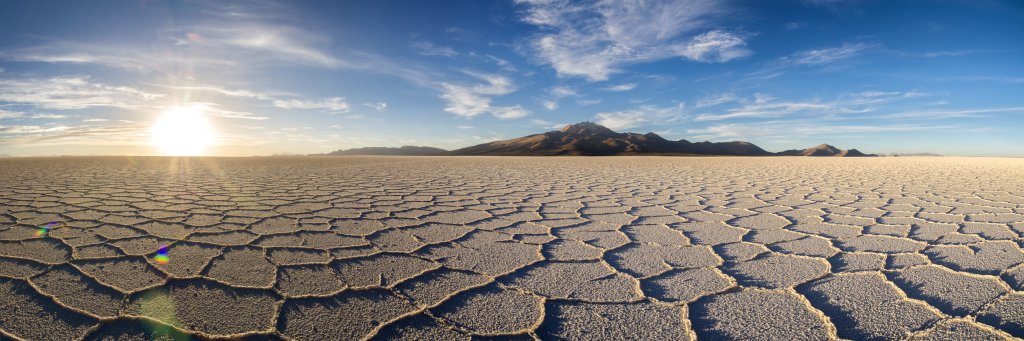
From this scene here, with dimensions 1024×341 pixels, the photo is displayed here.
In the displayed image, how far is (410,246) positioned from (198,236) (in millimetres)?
1197

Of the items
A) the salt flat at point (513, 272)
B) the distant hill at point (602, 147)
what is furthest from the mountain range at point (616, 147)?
the salt flat at point (513, 272)

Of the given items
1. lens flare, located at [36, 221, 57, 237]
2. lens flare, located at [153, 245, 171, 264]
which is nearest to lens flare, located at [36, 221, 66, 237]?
lens flare, located at [36, 221, 57, 237]

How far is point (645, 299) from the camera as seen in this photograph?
161cm

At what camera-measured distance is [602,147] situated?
233ft

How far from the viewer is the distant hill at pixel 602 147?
69562mm

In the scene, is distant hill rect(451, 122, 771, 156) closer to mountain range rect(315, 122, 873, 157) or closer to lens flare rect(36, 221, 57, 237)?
mountain range rect(315, 122, 873, 157)

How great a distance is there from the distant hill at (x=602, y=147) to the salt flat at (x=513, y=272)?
63535 millimetres

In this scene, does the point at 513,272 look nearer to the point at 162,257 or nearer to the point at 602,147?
the point at 162,257

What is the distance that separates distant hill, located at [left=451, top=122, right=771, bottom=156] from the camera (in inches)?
2739

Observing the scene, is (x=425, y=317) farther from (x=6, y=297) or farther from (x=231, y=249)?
(x=6, y=297)

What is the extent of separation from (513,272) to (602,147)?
7048 cm

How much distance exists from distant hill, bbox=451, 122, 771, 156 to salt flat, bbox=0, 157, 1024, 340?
63.5 meters

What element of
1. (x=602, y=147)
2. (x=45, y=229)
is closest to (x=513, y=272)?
(x=45, y=229)

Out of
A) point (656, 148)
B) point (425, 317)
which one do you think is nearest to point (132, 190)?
point (425, 317)
